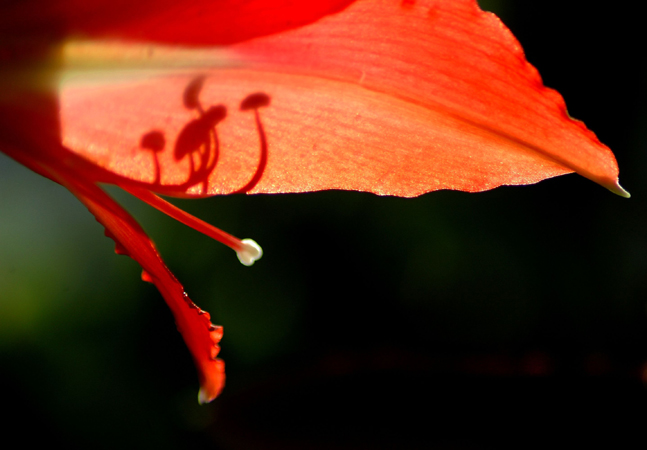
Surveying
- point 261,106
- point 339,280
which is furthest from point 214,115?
point 339,280

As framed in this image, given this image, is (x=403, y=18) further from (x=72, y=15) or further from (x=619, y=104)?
(x=619, y=104)

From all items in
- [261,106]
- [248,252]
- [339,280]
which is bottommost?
[339,280]

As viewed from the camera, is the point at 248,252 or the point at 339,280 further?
the point at 339,280

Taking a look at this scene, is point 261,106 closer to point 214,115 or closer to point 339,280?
point 214,115

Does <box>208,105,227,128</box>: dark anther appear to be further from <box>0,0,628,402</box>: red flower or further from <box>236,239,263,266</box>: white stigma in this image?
<box>236,239,263,266</box>: white stigma

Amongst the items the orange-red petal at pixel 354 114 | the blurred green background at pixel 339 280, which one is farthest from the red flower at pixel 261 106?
the blurred green background at pixel 339 280

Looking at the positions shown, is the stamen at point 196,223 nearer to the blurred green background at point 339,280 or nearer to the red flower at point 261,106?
the red flower at point 261,106

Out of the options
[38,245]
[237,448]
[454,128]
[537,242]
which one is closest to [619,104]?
[537,242]
